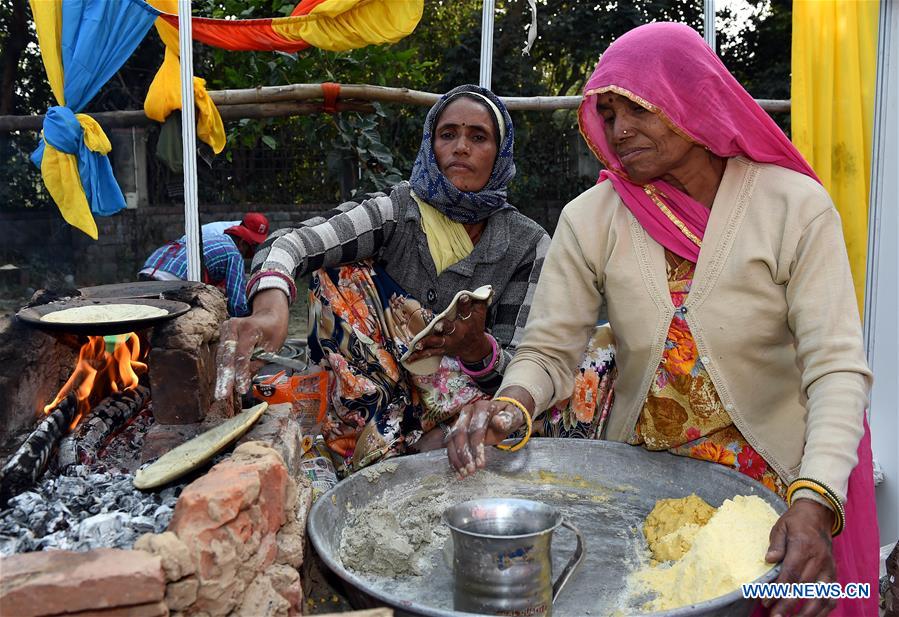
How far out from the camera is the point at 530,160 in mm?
12219

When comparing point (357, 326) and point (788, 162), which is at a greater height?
point (788, 162)

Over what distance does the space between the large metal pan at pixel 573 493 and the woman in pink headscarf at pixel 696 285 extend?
0.14m

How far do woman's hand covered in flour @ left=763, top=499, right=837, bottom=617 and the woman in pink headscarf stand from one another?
1.20ft

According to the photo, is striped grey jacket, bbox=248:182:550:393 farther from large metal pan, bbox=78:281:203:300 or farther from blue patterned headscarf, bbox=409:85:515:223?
large metal pan, bbox=78:281:203:300

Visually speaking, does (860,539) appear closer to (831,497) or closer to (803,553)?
(831,497)

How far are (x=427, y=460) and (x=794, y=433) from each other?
3.25 feet

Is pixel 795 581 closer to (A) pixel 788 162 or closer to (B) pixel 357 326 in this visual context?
(A) pixel 788 162

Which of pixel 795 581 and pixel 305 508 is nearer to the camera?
pixel 795 581

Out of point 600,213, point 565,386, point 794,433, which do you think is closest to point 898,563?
point 794,433

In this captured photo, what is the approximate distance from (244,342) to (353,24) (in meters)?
2.37

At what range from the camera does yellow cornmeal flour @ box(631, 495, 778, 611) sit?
4.94 ft

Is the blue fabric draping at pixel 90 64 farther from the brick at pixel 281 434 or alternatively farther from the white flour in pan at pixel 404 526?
the white flour in pan at pixel 404 526

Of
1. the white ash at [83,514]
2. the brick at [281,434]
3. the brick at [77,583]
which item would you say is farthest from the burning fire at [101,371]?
the brick at [77,583]

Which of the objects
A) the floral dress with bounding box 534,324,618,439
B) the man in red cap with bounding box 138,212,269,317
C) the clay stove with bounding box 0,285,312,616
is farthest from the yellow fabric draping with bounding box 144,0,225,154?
the floral dress with bounding box 534,324,618,439
